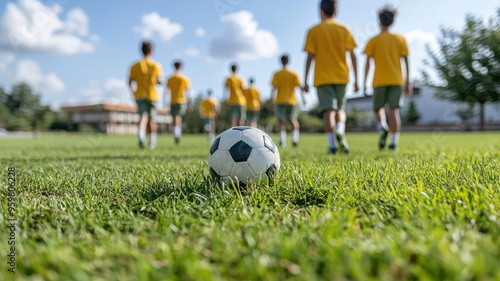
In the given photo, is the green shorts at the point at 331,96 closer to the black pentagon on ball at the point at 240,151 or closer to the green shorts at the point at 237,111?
the black pentagon on ball at the point at 240,151

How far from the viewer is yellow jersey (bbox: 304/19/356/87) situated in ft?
18.2

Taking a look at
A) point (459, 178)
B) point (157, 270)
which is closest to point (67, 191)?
point (157, 270)

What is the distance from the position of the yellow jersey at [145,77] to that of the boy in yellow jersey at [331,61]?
13.7ft

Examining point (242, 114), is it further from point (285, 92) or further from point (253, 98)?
point (285, 92)

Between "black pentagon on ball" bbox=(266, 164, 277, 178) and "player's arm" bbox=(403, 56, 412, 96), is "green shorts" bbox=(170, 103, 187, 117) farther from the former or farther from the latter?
"black pentagon on ball" bbox=(266, 164, 277, 178)

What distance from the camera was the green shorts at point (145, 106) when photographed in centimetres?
839

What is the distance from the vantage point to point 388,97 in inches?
242

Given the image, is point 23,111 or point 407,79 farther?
point 23,111

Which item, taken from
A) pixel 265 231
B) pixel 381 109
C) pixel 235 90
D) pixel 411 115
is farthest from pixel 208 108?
pixel 411 115

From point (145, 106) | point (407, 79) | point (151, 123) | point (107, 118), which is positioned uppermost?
point (107, 118)

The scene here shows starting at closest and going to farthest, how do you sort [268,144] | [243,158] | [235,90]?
[243,158] < [268,144] < [235,90]

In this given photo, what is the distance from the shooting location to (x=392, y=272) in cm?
96

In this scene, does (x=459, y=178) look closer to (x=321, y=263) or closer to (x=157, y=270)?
(x=321, y=263)

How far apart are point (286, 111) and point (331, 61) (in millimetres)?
4109
